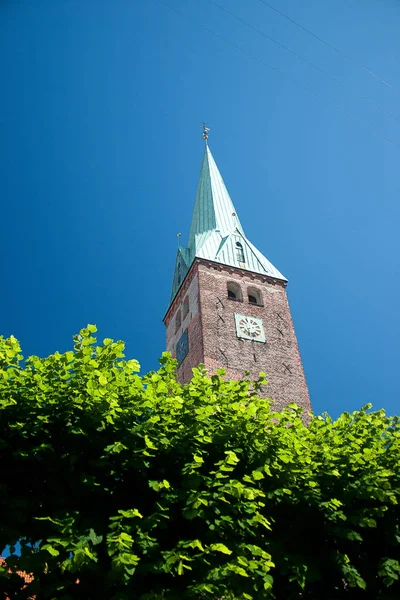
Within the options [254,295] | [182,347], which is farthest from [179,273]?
[182,347]

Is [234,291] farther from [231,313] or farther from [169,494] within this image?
[169,494]

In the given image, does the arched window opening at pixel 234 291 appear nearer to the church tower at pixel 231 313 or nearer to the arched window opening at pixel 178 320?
the church tower at pixel 231 313

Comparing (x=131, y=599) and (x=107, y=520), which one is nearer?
(x=131, y=599)

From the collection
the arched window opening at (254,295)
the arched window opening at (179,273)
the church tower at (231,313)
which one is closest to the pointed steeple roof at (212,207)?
the church tower at (231,313)

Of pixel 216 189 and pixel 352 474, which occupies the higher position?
pixel 216 189

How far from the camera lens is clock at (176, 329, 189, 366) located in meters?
28.0

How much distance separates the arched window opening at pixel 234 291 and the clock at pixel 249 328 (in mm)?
2169

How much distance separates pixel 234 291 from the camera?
30.8 metres

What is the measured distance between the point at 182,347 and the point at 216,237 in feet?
30.4

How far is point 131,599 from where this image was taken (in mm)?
6926

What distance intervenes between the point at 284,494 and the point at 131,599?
325cm

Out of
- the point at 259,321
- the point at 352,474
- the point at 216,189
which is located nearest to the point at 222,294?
the point at 259,321

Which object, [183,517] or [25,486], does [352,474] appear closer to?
[183,517]

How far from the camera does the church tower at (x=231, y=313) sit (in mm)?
25469
